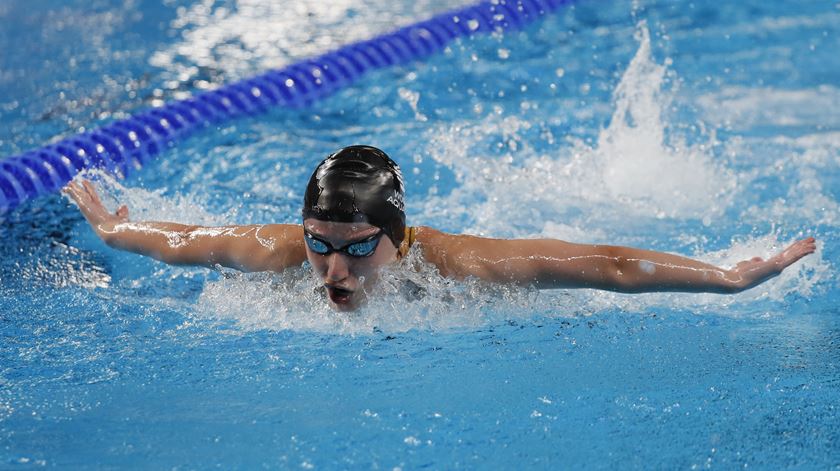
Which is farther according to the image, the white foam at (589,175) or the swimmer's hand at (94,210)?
the white foam at (589,175)

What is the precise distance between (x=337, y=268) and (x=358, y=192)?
0.22m

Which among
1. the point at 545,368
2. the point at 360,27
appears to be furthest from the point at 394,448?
the point at 360,27

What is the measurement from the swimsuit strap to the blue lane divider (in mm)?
2137

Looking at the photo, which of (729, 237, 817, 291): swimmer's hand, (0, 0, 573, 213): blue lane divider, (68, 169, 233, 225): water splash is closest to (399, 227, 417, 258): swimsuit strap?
(729, 237, 817, 291): swimmer's hand

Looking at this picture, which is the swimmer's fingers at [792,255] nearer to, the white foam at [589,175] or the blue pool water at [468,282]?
the blue pool water at [468,282]

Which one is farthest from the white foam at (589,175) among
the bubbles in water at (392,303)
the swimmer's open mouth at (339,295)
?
the swimmer's open mouth at (339,295)

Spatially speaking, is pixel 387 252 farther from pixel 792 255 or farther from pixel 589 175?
pixel 589 175

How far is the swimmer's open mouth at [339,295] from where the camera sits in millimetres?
2623

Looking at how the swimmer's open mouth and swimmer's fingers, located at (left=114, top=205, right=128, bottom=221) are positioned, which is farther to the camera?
swimmer's fingers, located at (left=114, top=205, right=128, bottom=221)

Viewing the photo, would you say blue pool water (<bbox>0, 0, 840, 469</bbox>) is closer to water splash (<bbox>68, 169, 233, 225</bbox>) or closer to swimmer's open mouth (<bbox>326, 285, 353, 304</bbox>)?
water splash (<bbox>68, 169, 233, 225</bbox>)

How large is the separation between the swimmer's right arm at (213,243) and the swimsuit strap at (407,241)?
0.32 metres

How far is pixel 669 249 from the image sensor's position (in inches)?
145

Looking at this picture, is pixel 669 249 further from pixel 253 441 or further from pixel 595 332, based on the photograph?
pixel 253 441

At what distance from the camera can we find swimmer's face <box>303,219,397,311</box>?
256cm
